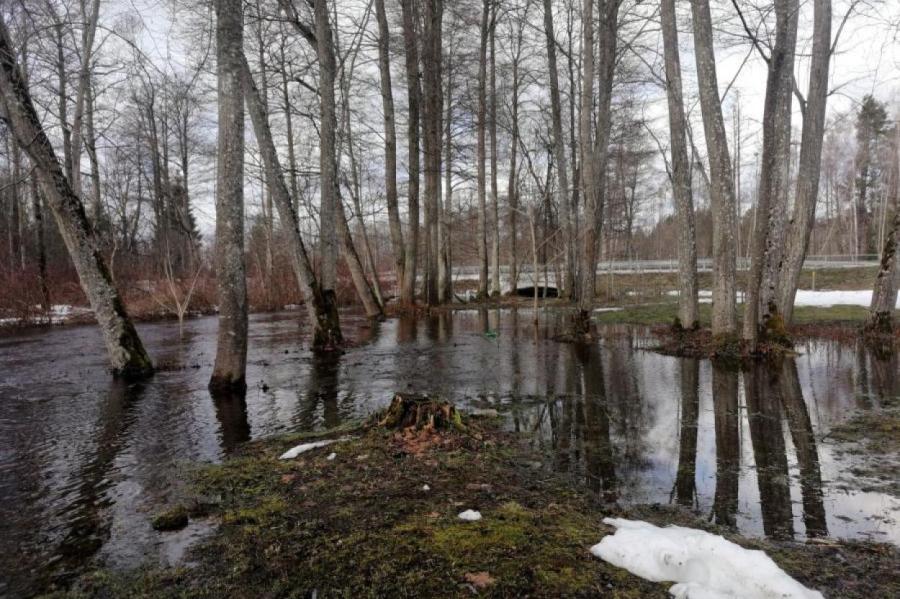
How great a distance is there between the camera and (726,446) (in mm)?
4688

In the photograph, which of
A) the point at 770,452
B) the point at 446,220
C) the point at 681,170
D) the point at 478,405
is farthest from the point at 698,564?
the point at 446,220

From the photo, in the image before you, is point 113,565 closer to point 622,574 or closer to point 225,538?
point 225,538

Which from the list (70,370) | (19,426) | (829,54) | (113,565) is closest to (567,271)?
(829,54)

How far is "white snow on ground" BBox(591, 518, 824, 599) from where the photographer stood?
2242 mm

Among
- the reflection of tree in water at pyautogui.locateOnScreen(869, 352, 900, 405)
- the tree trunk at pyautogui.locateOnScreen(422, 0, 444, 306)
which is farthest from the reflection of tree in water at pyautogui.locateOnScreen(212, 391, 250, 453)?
the tree trunk at pyautogui.locateOnScreen(422, 0, 444, 306)

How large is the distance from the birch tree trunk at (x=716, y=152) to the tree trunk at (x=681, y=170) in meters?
1.30

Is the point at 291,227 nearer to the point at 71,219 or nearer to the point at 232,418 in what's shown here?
the point at 71,219

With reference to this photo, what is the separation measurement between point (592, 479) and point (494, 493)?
91 centimetres

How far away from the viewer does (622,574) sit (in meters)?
2.45

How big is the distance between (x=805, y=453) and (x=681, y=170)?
24.6 feet

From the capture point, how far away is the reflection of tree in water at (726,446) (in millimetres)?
→ 3385

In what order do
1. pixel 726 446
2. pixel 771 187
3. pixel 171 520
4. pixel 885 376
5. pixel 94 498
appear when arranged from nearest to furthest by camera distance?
pixel 171 520 < pixel 94 498 < pixel 726 446 < pixel 885 376 < pixel 771 187

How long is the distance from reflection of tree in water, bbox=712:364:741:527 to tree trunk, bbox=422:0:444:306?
43.5 ft

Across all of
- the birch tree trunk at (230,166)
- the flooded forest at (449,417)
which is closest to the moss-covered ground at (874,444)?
the flooded forest at (449,417)
